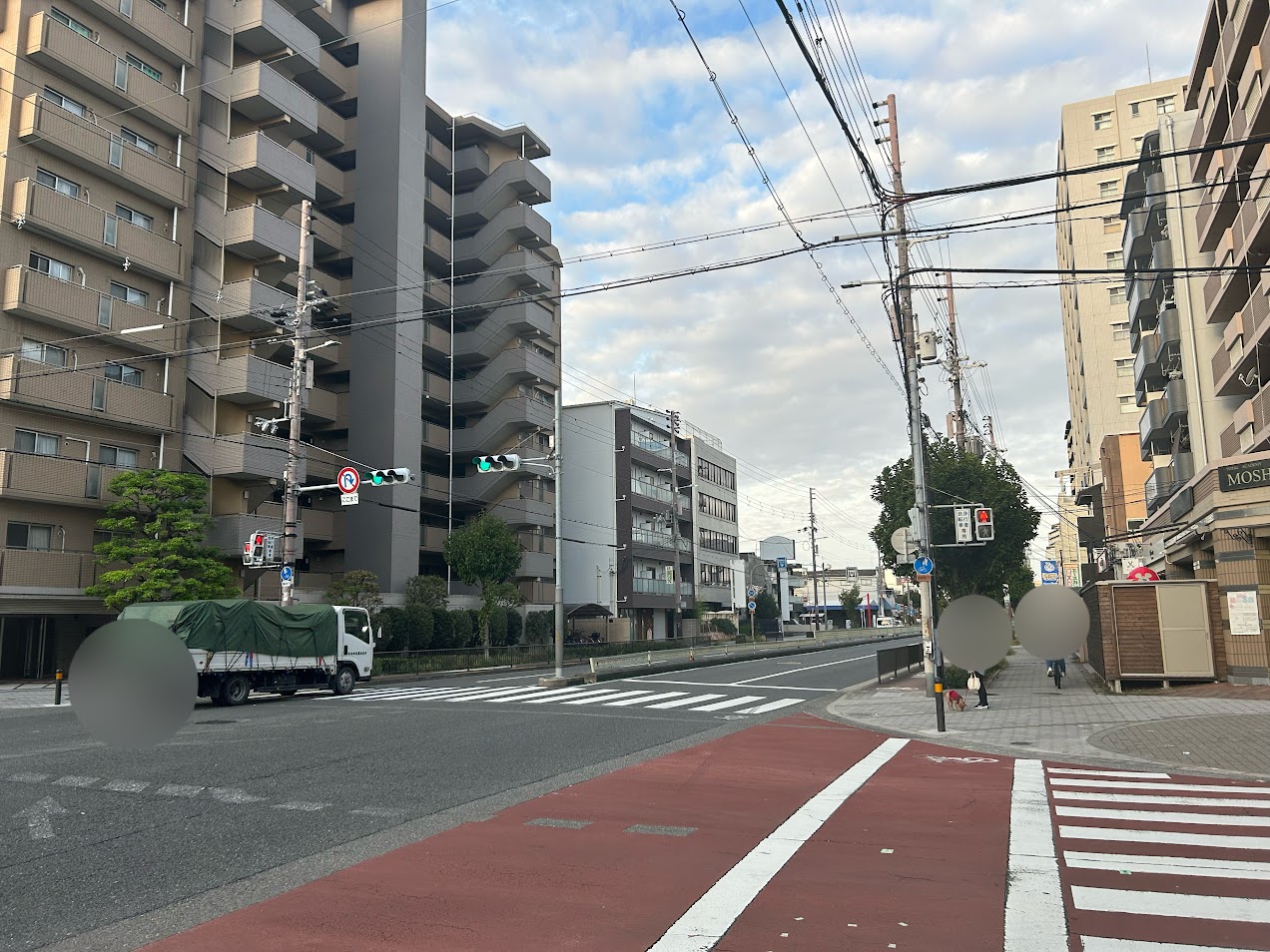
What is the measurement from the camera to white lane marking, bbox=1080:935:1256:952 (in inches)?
186

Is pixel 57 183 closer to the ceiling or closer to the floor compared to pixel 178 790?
closer to the ceiling

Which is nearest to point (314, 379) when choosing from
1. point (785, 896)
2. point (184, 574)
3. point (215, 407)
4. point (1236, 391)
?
point (215, 407)

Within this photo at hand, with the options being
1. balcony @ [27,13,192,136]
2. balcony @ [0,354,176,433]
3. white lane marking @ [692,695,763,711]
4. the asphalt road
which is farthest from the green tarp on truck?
balcony @ [27,13,192,136]

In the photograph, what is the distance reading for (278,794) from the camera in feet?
30.6

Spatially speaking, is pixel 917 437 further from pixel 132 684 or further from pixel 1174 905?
pixel 132 684

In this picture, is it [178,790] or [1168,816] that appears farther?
[178,790]

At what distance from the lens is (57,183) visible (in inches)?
1168

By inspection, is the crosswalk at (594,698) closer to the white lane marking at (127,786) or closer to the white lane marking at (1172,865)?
the white lane marking at (127,786)

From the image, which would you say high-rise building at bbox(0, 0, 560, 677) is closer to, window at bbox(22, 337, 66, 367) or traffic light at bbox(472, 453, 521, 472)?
window at bbox(22, 337, 66, 367)

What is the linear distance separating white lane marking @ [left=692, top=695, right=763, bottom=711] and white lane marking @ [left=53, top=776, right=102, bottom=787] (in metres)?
12.0

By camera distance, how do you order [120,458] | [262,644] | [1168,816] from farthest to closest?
1. [120,458]
2. [262,644]
3. [1168,816]

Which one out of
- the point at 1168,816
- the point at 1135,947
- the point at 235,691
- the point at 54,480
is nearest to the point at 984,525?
the point at 1168,816

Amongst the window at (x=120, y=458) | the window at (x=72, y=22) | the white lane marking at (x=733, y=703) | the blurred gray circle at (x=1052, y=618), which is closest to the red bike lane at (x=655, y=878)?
the blurred gray circle at (x=1052, y=618)

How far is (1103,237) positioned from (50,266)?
216 feet
